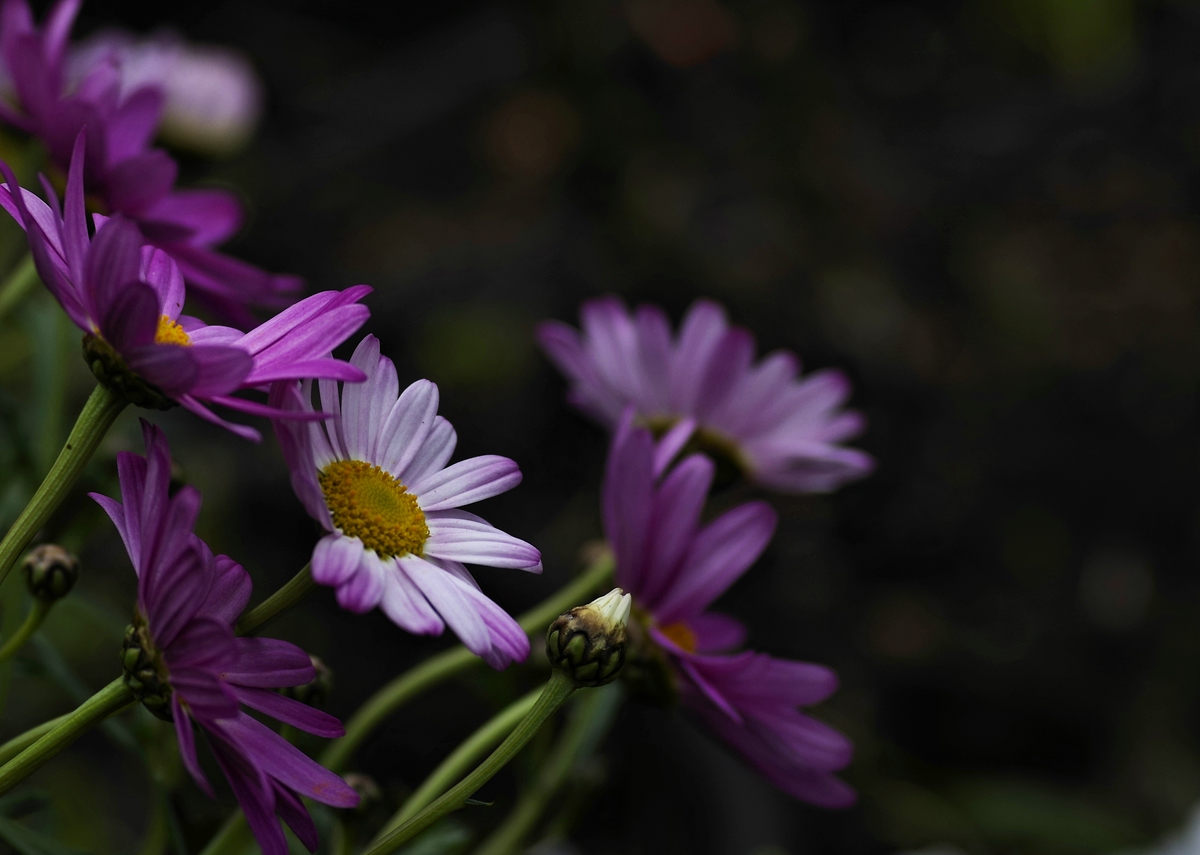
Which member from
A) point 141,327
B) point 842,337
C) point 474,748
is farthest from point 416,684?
point 842,337

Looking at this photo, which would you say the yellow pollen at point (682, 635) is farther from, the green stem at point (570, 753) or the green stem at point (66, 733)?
the green stem at point (66, 733)

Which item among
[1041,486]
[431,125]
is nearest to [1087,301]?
[1041,486]

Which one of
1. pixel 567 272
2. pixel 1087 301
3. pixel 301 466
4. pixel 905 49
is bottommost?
pixel 1087 301

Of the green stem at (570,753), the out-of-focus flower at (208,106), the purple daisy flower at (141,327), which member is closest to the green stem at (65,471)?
the purple daisy flower at (141,327)

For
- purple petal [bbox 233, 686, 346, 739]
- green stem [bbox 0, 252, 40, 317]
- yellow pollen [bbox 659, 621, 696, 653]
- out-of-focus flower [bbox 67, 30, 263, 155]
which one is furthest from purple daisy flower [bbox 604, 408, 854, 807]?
out-of-focus flower [bbox 67, 30, 263, 155]

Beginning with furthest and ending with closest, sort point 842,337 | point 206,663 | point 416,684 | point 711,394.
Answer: point 842,337 → point 711,394 → point 416,684 → point 206,663

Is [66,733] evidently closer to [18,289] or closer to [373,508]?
[373,508]

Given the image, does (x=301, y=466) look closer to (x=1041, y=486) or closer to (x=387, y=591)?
(x=387, y=591)
